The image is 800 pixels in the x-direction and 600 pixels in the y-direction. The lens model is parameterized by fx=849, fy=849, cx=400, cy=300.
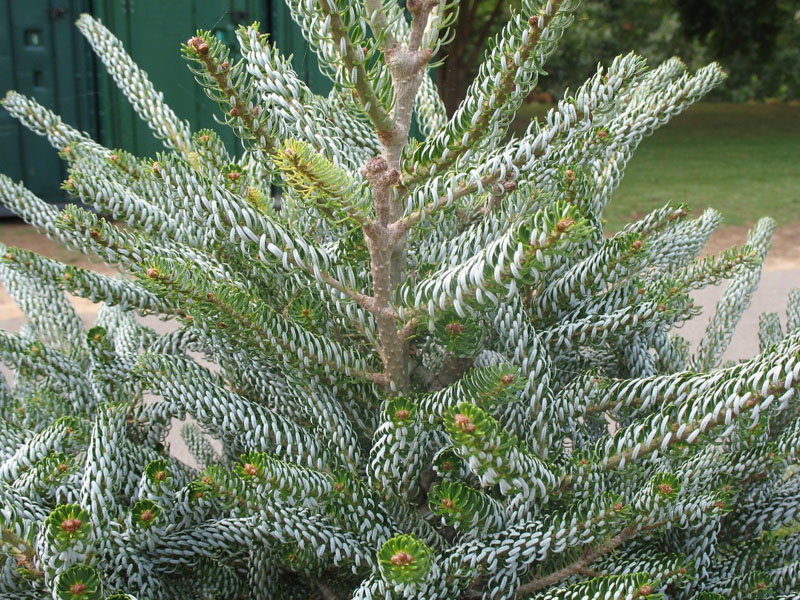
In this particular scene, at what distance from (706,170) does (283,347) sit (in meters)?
11.2

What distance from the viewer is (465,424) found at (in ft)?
2.49

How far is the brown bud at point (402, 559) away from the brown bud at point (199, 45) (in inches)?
21.6

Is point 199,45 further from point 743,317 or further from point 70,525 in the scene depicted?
point 743,317

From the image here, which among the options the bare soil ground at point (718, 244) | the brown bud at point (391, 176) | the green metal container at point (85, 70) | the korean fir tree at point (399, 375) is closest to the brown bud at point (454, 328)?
the korean fir tree at point (399, 375)

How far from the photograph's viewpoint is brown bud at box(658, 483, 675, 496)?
892 millimetres

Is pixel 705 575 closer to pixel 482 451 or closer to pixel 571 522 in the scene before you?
pixel 571 522

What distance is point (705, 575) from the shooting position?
3.52 ft

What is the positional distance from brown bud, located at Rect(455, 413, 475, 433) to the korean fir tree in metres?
0.01

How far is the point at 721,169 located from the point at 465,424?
11400 mm

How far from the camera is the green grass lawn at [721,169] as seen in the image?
8492 millimetres

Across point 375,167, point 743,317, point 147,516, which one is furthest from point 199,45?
point 743,317

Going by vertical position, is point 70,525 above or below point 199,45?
below

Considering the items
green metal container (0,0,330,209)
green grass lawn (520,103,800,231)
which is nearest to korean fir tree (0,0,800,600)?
green grass lawn (520,103,800,231)

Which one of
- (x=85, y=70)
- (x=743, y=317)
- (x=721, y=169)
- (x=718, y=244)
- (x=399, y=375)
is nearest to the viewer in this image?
(x=399, y=375)
